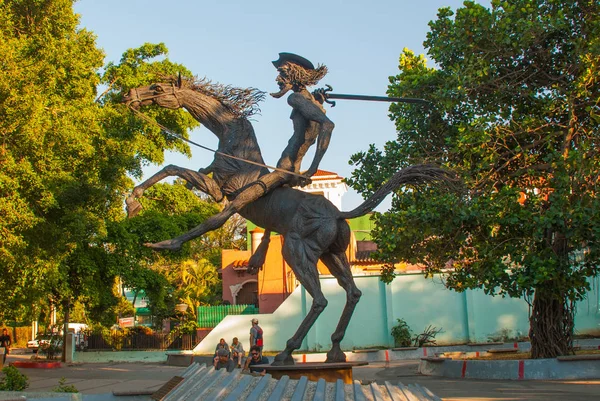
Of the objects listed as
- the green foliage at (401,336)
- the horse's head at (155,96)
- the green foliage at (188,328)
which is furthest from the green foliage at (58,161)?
the green foliage at (401,336)

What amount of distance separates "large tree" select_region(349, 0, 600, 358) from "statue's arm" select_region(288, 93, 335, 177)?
3.97m

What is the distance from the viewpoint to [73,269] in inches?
882

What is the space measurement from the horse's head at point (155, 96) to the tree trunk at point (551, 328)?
894cm

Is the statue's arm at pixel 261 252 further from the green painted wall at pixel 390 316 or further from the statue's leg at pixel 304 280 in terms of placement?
the green painted wall at pixel 390 316

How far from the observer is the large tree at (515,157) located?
39.5 ft

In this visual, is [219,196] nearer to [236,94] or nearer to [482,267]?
[236,94]

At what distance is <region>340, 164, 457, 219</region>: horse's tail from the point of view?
25.4 ft

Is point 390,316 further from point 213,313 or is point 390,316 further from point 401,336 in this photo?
point 213,313

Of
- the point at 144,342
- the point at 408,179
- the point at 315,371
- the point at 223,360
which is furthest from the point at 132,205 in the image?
the point at 144,342

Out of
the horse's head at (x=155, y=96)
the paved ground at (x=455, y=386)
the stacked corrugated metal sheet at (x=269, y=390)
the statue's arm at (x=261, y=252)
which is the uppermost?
the horse's head at (x=155, y=96)

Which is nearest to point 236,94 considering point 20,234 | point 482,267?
point 482,267

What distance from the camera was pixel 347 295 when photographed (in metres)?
8.19

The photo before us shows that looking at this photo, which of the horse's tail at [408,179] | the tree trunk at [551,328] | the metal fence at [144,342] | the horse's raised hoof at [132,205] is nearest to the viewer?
the horse's raised hoof at [132,205]

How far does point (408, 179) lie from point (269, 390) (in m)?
4.59
